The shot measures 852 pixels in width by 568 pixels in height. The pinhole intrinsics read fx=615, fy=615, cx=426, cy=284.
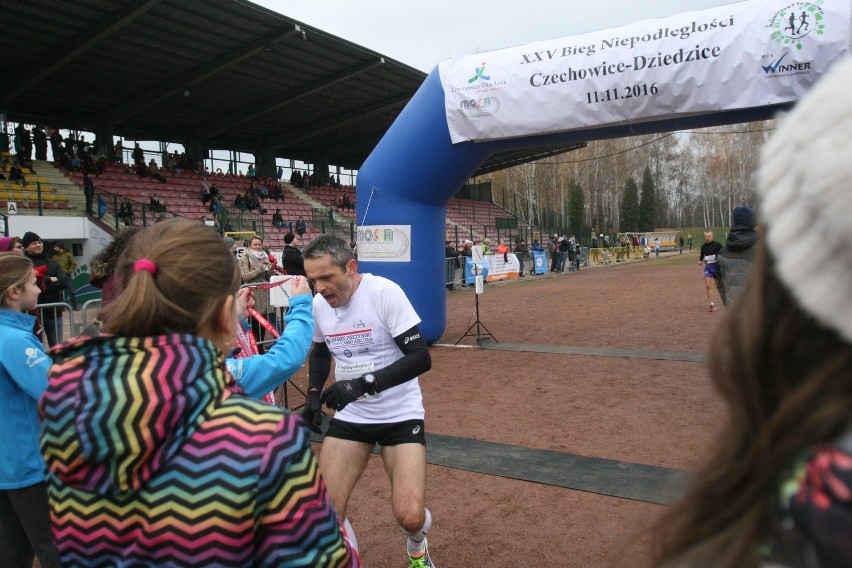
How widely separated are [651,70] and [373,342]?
5381mm

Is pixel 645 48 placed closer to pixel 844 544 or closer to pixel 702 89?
pixel 702 89

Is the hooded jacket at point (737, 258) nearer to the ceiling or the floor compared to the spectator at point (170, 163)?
nearer to the floor

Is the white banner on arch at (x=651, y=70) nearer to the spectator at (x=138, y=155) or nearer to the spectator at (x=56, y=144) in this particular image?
the spectator at (x=56, y=144)

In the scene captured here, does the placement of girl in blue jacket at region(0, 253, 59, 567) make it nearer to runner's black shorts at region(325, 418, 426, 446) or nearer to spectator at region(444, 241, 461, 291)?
runner's black shorts at region(325, 418, 426, 446)

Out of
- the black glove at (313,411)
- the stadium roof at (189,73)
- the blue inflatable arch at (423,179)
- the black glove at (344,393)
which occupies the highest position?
the stadium roof at (189,73)

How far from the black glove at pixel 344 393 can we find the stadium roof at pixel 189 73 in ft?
52.8

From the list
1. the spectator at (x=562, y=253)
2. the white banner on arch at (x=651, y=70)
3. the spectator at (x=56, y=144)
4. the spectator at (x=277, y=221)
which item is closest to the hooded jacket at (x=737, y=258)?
the white banner on arch at (x=651, y=70)

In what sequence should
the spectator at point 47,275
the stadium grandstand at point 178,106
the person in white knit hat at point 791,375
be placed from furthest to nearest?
the stadium grandstand at point 178,106 < the spectator at point 47,275 < the person in white knit hat at point 791,375

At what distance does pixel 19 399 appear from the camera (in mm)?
2654

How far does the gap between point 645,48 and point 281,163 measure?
1170 inches

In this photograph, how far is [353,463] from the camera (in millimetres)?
3279

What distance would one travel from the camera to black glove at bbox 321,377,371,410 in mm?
2871

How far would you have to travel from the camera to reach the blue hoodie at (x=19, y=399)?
257 cm

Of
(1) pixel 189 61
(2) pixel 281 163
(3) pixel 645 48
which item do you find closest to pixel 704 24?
(3) pixel 645 48
